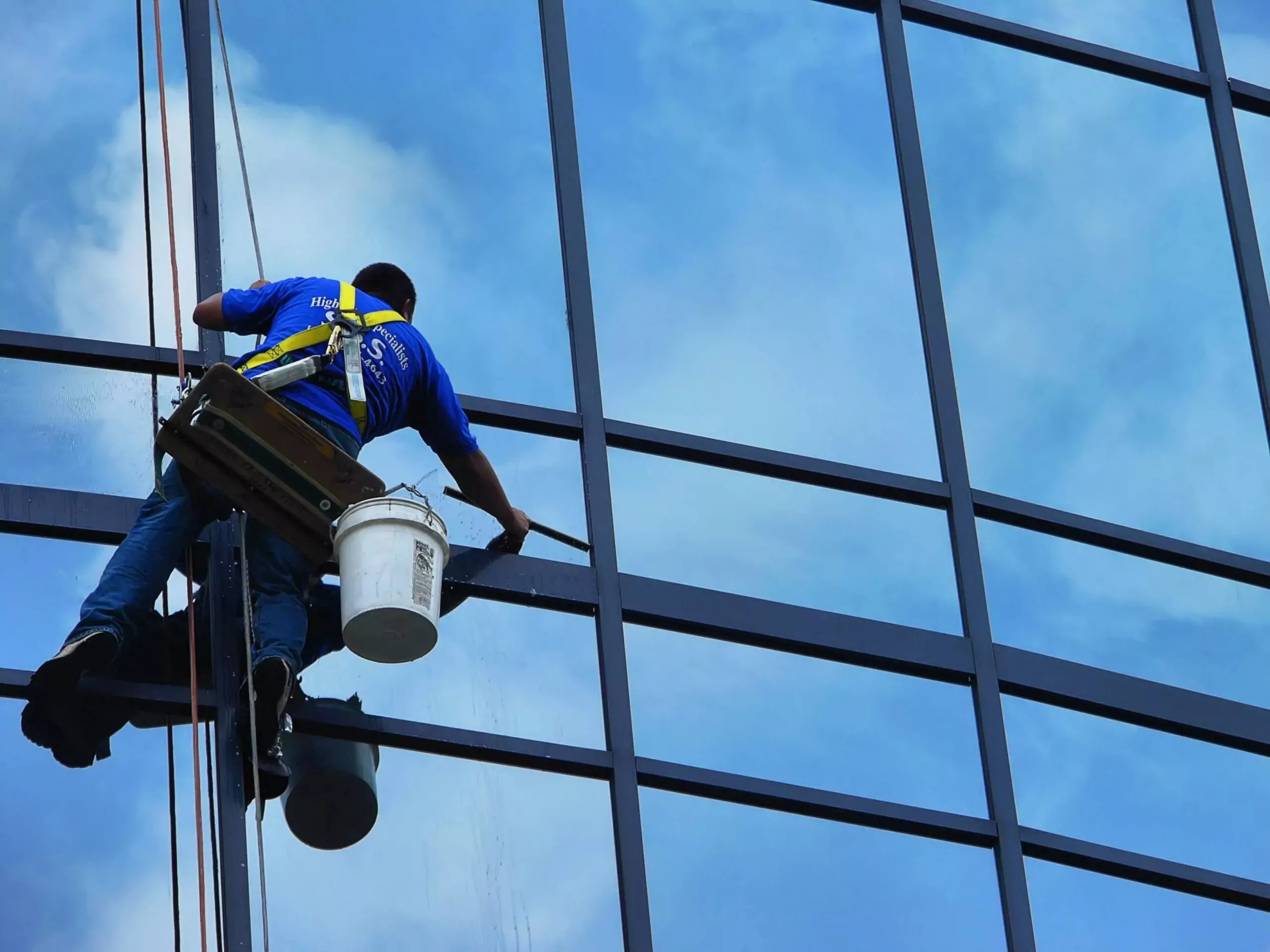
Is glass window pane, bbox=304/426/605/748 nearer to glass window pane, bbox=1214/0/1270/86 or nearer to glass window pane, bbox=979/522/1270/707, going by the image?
glass window pane, bbox=979/522/1270/707

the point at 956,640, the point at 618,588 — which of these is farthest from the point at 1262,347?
the point at 618,588

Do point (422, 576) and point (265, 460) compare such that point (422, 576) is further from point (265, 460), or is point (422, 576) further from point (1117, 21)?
point (1117, 21)

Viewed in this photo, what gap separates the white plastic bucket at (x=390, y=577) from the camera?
899 centimetres

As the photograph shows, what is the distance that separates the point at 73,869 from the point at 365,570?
5.25 ft

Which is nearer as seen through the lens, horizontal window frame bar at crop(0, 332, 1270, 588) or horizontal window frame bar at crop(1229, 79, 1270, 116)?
horizontal window frame bar at crop(0, 332, 1270, 588)

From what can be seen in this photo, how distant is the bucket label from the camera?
903 centimetres

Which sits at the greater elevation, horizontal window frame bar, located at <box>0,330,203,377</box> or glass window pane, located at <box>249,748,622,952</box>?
horizontal window frame bar, located at <box>0,330,203,377</box>

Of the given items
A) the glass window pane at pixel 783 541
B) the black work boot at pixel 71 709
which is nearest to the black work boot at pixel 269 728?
the black work boot at pixel 71 709

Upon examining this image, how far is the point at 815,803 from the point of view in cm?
1058

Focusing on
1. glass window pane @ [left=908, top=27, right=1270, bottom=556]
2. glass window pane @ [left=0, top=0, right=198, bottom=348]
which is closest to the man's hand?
glass window pane @ [left=0, top=0, right=198, bottom=348]

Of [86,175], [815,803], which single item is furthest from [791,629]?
[86,175]

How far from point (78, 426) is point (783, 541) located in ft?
9.42

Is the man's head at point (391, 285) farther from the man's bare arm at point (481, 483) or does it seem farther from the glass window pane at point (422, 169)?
the glass window pane at point (422, 169)

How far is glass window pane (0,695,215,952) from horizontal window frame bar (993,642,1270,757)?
347 cm
